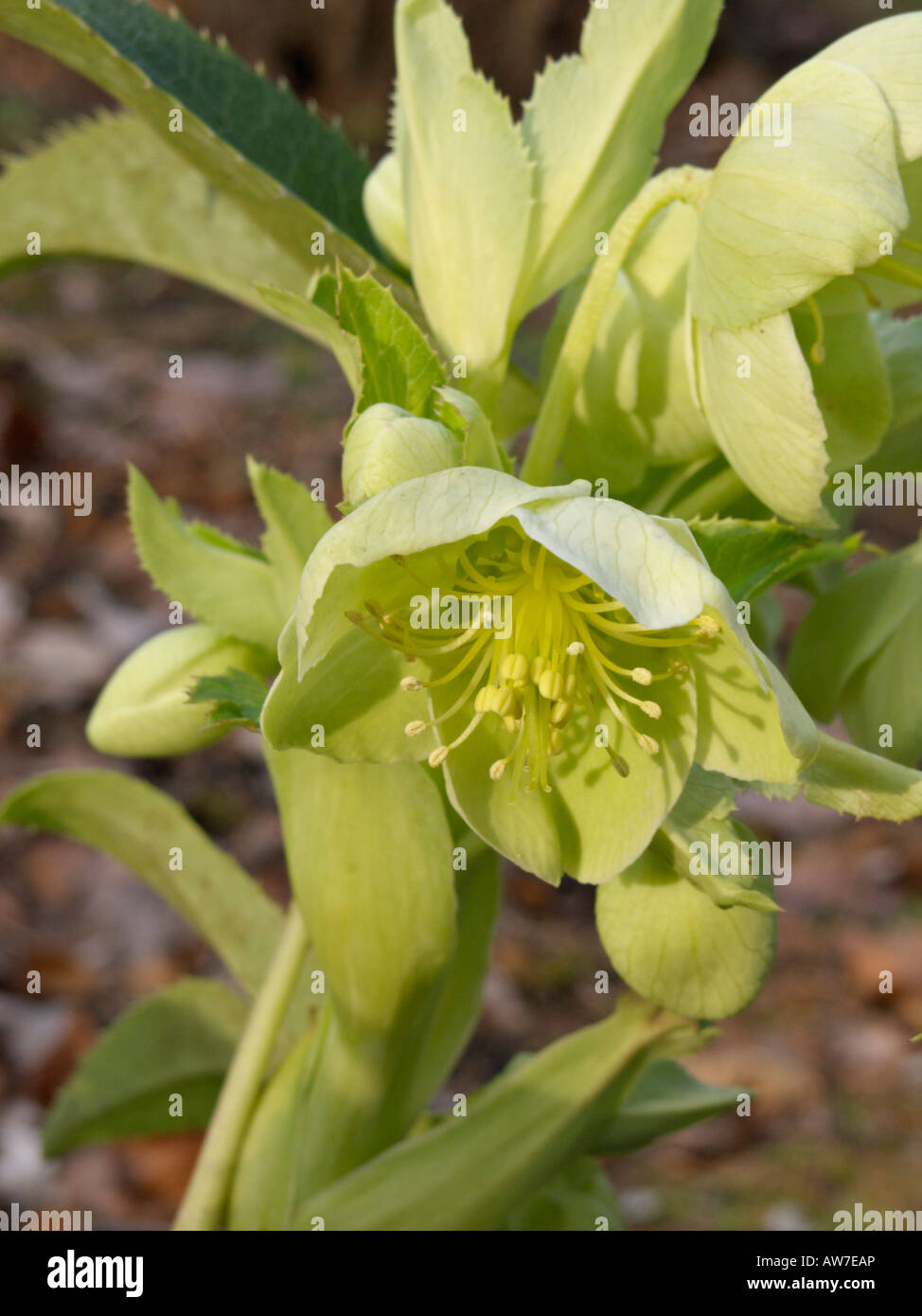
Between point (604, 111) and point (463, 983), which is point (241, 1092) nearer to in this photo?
point (463, 983)

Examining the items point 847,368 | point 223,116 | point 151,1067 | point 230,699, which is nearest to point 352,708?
point 230,699

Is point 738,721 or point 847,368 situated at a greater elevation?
point 847,368

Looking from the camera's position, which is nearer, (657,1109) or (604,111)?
(604,111)

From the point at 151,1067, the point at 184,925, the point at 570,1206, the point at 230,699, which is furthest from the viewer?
the point at 184,925

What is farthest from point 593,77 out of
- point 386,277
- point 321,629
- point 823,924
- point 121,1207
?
point 823,924

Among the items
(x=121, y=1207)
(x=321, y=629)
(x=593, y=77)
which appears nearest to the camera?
(x=321, y=629)

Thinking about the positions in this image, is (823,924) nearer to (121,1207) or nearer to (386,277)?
(121,1207)
